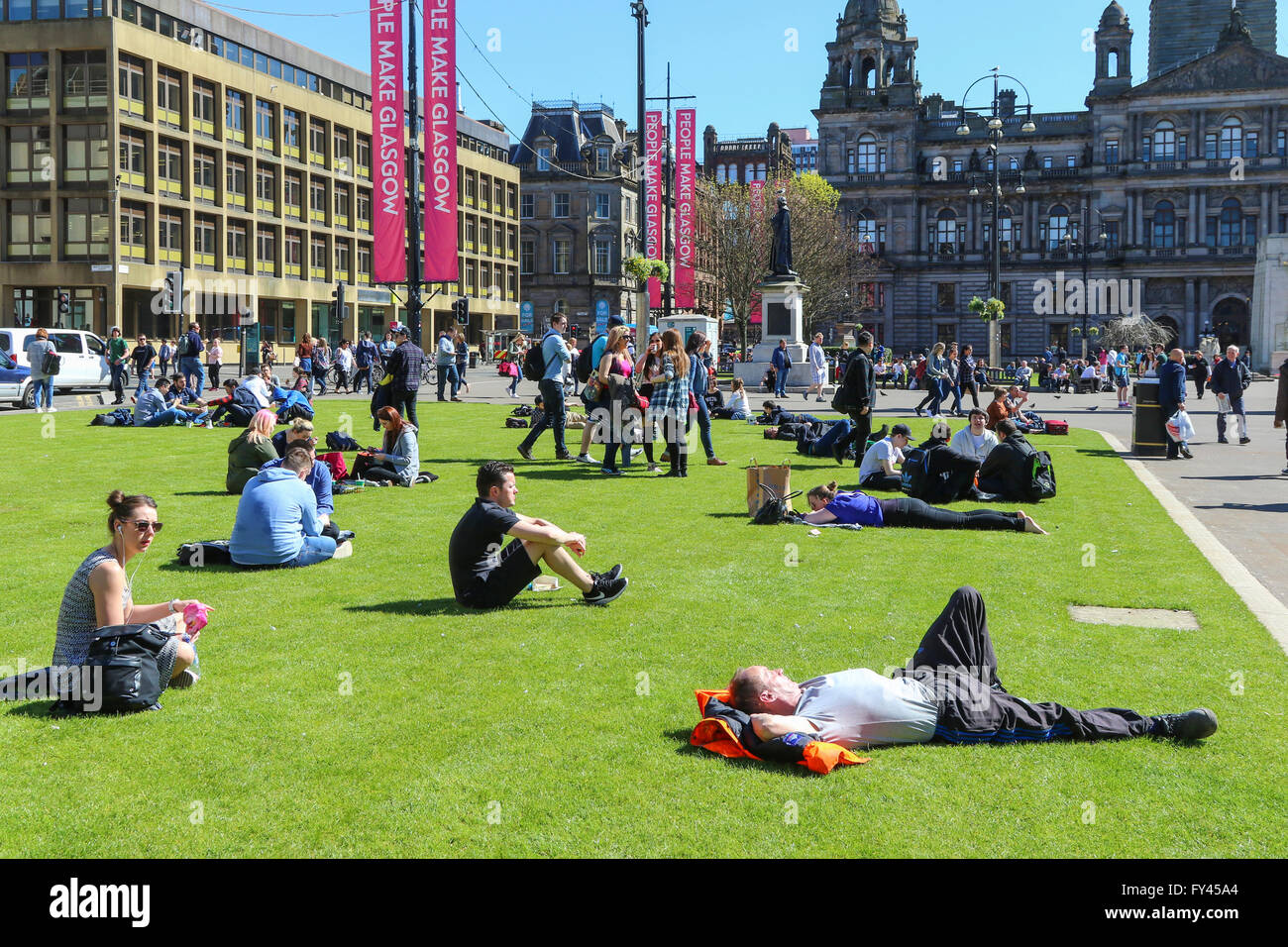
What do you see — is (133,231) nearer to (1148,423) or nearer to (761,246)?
(761,246)

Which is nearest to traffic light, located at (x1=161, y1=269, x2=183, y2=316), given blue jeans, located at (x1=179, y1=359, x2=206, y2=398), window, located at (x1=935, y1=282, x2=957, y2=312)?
blue jeans, located at (x1=179, y1=359, x2=206, y2=398)

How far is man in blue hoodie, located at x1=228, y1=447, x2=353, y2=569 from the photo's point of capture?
382 inches

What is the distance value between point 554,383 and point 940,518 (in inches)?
275

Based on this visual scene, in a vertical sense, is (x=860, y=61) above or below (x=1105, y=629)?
above

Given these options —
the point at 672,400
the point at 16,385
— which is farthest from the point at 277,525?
the point at 16,385

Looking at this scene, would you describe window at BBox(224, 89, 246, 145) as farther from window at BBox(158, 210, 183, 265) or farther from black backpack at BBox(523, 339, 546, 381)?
black backpack at BBox(523, 339, 546, 381)

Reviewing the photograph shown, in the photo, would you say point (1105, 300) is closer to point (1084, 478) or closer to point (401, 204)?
point (401, 204)

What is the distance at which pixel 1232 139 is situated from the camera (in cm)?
8694

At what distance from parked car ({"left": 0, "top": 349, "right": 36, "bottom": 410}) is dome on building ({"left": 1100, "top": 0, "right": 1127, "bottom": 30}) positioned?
275 ft

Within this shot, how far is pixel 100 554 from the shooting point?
6.20m

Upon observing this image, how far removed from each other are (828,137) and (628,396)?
83.0 metres

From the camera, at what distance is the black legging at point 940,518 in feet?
39.2
